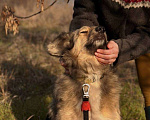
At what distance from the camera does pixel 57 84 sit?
3195 millimetres

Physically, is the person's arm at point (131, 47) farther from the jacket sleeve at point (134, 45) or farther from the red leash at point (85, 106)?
the red leash at point (85, 106)

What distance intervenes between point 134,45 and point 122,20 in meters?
0.50

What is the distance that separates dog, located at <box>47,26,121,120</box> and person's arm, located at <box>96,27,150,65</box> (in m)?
0.24

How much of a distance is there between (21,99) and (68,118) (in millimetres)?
1944

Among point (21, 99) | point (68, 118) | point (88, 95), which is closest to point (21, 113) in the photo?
point (21, 99)

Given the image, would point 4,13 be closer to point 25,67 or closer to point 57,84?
point 57,84

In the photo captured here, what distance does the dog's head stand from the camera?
114 inches

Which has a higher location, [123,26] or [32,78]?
[123,26]

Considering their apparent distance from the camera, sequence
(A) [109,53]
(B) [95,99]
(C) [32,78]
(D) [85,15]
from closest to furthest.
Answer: (A) [109,53] < (B) [95,99] < (D) [85,15] < (C) [32,78]

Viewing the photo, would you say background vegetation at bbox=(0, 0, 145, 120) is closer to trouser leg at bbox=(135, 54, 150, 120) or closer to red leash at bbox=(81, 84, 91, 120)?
trouser leg at bbox=(135, 54, 150, 120)

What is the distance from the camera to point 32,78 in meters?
5.32

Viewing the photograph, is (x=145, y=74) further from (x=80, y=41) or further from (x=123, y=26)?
(x=80, y=41)

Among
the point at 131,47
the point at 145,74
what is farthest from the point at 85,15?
the point at 145,74

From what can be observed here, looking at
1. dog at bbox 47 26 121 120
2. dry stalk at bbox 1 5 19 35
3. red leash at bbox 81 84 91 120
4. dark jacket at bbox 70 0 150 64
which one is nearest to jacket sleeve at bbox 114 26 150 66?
dark jacket at bbox 70 0 150 64
